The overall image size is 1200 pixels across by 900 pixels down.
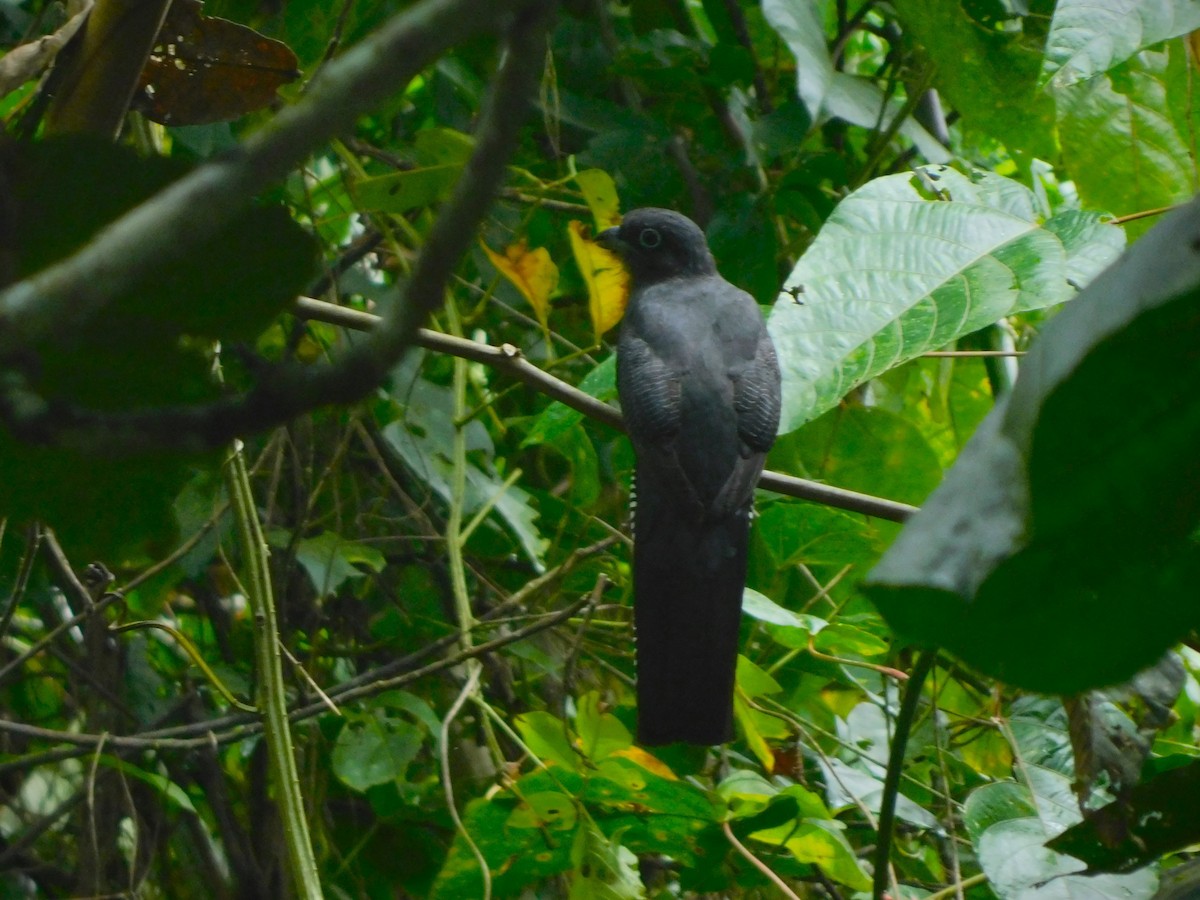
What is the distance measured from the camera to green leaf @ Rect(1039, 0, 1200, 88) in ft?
6.29

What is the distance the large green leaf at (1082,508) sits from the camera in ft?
2.72

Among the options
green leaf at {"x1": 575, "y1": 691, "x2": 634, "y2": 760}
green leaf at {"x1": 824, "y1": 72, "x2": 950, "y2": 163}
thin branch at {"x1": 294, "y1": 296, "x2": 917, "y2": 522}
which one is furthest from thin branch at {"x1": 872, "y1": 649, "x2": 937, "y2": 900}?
green leaf at {"x1": 824, "y1": 72, "x2": 950, "y2": 163}

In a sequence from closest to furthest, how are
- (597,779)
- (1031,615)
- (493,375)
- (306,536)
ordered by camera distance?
(1031,615)
(597,779)
(306,536)
(493,375)

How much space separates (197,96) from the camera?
2.12 meters

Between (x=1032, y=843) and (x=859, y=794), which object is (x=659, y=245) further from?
(x=1032, y=843)

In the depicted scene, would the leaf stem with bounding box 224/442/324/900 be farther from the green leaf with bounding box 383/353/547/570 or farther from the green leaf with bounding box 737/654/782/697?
the green leaf with bounding box 737/654/782/697

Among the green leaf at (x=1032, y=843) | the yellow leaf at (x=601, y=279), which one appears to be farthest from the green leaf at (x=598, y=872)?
the yellow leaf at (x=601, y=279)

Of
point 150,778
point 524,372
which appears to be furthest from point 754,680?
point 150,778

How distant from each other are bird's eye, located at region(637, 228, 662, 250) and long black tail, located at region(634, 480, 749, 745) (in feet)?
3.13

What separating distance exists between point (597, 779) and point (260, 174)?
69.0 inches

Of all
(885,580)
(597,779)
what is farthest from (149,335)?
(597,779)

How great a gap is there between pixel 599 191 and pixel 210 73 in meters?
1.12

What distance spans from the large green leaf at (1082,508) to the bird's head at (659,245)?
8.13 feet

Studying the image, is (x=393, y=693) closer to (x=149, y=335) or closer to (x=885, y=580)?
(x=149, y=335)
